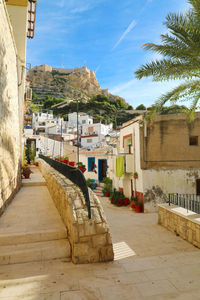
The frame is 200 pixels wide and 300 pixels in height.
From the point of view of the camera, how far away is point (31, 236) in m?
3.96

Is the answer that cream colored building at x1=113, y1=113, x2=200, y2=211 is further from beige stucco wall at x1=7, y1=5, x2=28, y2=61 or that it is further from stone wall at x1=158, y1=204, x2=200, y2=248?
beige stucco wall at x1=7, y1=5, x2=28, y2=61

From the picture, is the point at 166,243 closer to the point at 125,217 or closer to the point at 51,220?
the point at 51,220

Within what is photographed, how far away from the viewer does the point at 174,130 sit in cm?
1337

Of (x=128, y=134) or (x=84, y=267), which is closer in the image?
(x=84, y=267)

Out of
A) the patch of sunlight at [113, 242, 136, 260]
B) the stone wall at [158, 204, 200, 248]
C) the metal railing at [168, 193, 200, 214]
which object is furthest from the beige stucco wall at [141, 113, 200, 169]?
the patch of sunlight at [113, 242, 136, 260]

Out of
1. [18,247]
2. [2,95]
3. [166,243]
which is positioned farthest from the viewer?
[166,243]

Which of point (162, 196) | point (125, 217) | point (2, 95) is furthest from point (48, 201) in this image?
point (162, 196)

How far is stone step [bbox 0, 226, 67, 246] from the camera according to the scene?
385cm

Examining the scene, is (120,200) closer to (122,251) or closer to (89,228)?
(122,251)

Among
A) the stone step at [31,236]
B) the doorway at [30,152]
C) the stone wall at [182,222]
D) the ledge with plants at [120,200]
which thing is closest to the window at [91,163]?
the doorway at [30,152]

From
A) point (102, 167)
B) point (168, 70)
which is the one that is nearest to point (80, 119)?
point (102, 167)

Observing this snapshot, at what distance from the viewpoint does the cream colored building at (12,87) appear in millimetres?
5598

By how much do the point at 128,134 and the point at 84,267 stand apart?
12.8 meters

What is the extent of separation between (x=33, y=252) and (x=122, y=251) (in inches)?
118
